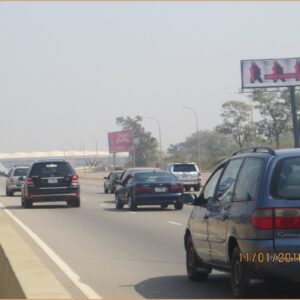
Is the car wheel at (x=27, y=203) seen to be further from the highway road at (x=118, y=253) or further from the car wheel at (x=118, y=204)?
the car wheel at (x=118, y=204)

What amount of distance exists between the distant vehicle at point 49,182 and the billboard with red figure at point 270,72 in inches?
1955

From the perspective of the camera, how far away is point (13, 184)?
50.0 m

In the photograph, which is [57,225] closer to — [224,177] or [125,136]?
[224,177]

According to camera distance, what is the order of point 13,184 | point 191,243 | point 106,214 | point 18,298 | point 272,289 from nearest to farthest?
point 18,298, point 272,289, point 191,243, point 106,214, point 13,184

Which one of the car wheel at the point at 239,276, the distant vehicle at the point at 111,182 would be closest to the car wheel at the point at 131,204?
the distant vehicle at the point at 111,182

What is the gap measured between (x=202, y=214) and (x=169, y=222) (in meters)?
13.7

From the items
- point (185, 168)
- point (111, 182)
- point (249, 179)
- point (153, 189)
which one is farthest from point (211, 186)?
point (185, 168)

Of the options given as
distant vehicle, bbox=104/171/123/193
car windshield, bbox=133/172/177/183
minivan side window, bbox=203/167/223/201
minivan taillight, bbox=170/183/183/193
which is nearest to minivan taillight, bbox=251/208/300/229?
minivan side window, bbox=203/167/223/201

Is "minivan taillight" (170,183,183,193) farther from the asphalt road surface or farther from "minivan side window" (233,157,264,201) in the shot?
"minivan side window" (233,157,264,201)

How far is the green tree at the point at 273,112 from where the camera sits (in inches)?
4604

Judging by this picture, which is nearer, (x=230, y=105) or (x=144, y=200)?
(x=144, y=200)

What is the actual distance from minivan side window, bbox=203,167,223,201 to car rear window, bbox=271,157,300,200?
1861 millimetres

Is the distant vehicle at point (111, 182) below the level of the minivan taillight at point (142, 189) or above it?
below

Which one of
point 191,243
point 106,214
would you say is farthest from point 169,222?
point 191,243
